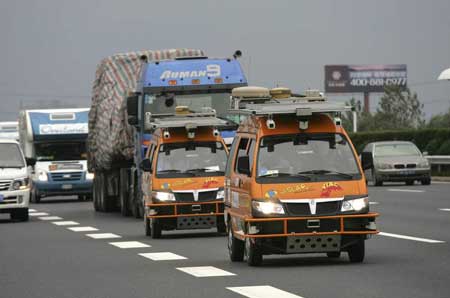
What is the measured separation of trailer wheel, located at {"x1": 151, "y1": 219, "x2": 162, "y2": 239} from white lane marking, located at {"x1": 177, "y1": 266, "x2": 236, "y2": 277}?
7125 mm

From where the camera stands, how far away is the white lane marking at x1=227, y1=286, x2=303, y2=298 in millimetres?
13340

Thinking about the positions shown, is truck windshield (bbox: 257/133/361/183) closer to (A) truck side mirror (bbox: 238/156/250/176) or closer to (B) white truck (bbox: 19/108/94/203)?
(A) truck side mirror (bbox: 238/156/250/176)

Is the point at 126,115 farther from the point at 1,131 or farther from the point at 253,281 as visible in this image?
the point at 1,131

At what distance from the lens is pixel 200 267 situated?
676 inches

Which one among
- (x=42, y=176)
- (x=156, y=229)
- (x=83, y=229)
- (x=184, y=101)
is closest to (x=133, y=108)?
(x=184, y=101)

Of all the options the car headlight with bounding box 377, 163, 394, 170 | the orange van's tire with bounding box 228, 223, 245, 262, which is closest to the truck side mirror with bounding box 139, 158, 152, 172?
the orange van's tire with bounding box 228, 223, 245, 262

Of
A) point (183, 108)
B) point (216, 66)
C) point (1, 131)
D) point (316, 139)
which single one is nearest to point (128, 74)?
point (216, 66)

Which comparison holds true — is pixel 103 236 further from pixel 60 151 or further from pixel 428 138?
pixel 428 138

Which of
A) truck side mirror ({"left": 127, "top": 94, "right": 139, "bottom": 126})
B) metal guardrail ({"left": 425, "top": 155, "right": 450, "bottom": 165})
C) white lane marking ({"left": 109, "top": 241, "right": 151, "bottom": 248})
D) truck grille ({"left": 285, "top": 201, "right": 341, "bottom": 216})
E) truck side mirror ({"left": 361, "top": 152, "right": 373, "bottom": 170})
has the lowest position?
white lane marking ({"left": 109, "top": 241, "right": 151, "bottom": 248})

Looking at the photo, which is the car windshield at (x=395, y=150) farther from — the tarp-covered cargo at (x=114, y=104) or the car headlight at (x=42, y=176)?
the tarp-covered cargo at (x=114, y=104)

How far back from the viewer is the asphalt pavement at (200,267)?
1409cm

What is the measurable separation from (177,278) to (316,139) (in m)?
2.80

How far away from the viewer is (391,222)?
88.0ft

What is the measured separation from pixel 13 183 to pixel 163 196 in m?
8.29
